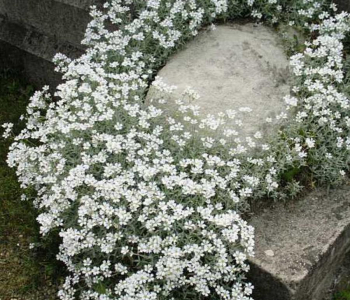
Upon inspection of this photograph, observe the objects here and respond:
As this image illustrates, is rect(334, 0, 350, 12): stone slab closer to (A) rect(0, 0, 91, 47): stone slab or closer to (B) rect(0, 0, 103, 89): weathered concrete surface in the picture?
(B) rect(0, 0, 103, 89): weathered concrete surface

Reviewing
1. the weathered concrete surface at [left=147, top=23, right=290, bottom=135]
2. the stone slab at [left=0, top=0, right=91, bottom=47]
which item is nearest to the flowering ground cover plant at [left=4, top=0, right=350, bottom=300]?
the weathered concrete surface at [left=147, top=23, right=290, bottom=135]

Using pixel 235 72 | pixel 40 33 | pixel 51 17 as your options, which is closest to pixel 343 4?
pixel 235 72

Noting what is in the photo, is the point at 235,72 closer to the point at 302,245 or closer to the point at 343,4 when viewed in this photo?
the point at 343,4

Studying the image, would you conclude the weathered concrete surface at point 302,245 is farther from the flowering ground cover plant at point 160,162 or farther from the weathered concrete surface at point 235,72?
the weathered concrete surface at point 235,72

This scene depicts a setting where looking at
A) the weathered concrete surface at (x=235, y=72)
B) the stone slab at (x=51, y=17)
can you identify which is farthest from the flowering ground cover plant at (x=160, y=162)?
the stone slab at (x=51, y=17)

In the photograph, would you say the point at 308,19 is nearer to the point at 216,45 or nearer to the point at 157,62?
the point at 216,45

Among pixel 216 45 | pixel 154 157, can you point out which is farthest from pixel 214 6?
pixel 154 157
